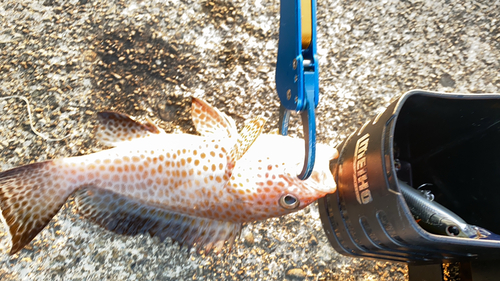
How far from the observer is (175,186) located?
138 cm

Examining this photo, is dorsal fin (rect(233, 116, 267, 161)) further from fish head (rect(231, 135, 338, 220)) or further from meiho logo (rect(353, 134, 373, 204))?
meiho logo (rect(353, 134, 373, 204))

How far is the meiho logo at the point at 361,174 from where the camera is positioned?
1.28 metres

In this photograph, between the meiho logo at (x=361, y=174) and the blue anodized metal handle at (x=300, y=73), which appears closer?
the blue anodized metal handle at (x=300, y=73)

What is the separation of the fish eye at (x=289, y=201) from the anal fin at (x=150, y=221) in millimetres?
257

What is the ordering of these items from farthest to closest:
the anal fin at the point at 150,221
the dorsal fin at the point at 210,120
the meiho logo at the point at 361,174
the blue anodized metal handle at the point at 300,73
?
the dorsal fin at the point at 210,120, the anal fin at the point at 150,221, the meiho logo at the point at 361,174, the blue anodized metal handle at the point at 300,73

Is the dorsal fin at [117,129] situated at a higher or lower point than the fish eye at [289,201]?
lower

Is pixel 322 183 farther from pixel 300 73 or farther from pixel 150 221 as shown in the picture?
pixel 150 221

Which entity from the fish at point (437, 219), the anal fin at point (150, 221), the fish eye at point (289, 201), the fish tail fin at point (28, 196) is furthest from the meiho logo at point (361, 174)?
the fish tail fin at point (28, 196)

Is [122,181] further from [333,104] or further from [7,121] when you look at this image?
[333,104]

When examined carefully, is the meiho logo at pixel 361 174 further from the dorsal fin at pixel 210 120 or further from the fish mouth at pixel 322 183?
the dorsal fin at pixel 210 120

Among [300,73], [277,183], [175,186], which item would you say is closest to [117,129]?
[175,186]

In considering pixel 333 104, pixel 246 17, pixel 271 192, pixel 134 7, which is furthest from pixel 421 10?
pixel 134 7

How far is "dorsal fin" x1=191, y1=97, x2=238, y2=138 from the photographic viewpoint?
1.56 metres

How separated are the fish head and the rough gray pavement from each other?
2.06ft
